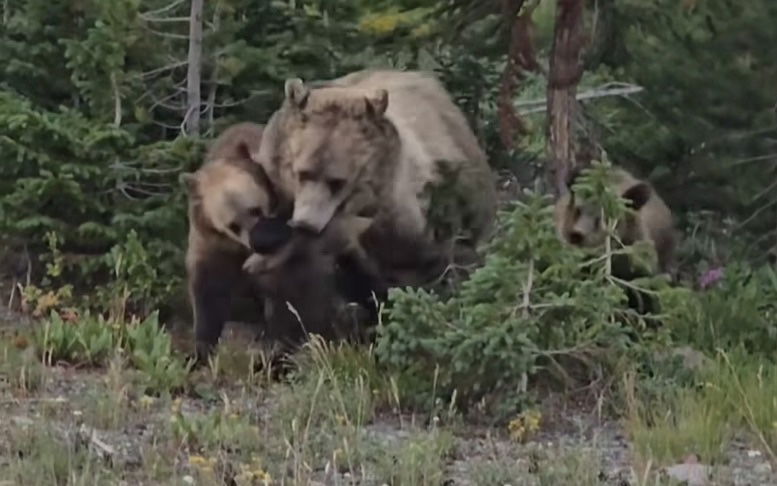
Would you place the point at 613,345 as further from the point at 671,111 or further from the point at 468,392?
the point at 671,111

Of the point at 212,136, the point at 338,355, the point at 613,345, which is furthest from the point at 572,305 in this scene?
the point at 212,136

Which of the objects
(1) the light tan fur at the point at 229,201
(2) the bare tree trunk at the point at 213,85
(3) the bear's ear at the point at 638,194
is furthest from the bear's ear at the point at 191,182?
(3) the bear's ear at the point at 638,194

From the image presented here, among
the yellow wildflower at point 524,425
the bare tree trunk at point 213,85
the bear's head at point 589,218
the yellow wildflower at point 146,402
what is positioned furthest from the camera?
the bare tree trunk at point 213,85

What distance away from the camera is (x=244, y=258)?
293 inches

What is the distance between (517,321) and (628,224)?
1.93 metres

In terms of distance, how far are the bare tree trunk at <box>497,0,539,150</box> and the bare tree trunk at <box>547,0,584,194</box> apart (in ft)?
0.47

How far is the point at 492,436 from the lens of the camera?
19.6ft

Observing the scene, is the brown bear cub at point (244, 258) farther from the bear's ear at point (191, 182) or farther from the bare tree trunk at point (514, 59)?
the bare tree trunk at point (514, 59)

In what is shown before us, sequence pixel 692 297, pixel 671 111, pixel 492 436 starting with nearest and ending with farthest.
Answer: pixel 492 436 → pixel 692 297 → pixel 671 111

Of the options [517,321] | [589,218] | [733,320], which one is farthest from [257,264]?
[733,320]

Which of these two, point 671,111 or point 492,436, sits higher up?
point 671,111

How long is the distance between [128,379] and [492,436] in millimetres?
1515

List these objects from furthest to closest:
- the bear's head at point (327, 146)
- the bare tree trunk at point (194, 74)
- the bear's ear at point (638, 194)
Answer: the bare tree trunk at point (194, 74), the bear's ear at point (638, 194), the bear's head at point (327, 146)

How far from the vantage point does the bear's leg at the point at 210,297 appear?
24.5ft
